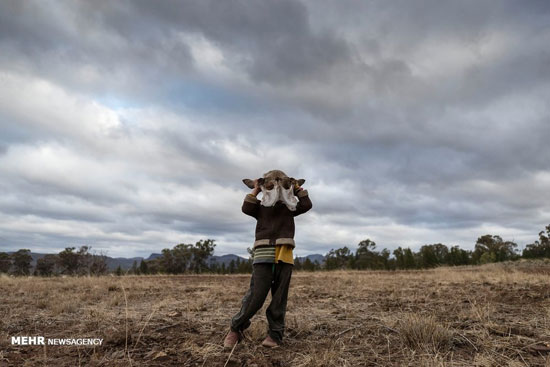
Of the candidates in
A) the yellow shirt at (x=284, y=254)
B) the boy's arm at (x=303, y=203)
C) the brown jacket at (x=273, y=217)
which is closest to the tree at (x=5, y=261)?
the brown jacket at (x=273, y=217)

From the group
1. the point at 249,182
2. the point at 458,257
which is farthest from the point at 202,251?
the point at 249,182

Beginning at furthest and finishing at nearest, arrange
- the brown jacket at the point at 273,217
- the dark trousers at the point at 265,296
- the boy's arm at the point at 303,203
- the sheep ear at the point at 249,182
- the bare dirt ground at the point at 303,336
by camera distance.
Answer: the sheep ear at the point at 249,182 < the boy's arm at the point at 303,203 < the brown jacket at the point at 273,217 < the dark trousers at the point at 265,296 < the bare dirt ground at the point at 303,336

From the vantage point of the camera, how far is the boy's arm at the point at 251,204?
15.8 ft

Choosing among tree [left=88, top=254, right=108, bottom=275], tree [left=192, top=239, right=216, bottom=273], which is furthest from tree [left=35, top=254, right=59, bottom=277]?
tree [left=88, top=254, right=108, bottom=275]

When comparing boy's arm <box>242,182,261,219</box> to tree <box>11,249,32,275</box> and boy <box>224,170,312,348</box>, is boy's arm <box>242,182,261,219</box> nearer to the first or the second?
boy <box>224,170,312,348</box>

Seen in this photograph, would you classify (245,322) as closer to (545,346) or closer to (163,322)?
(163,322)

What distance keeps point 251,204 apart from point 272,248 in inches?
25.3

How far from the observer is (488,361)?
3703mm

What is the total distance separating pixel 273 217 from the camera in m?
4.81

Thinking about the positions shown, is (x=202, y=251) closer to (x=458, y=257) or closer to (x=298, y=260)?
(x=298, y=260)

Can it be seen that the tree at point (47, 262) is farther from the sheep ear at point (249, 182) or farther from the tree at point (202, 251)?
the sheep ear at point (249, 182)

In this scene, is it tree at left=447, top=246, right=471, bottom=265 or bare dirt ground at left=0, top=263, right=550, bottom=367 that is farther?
tree at left=447, top=246, right=471, bottom=265

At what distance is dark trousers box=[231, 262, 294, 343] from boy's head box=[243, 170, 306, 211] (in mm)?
809

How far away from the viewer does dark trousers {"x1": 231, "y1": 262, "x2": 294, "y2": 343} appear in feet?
14.9
